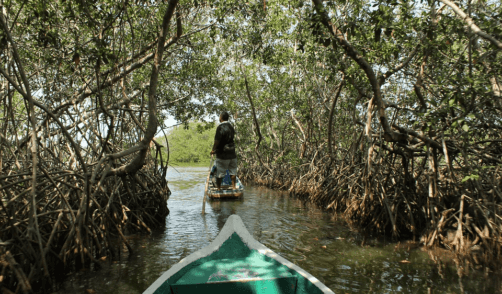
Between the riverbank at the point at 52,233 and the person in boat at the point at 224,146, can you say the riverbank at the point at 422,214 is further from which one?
the riverbank at the point at 52,233

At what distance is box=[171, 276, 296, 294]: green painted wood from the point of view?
7.16 ft

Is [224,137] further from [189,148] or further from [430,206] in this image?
[189,148]

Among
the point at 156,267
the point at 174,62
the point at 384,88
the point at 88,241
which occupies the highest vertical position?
the point at 174,62

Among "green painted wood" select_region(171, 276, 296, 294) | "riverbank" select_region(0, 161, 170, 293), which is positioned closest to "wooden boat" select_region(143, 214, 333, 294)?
"green painted wood" select_region(171, 276, 296, 294)

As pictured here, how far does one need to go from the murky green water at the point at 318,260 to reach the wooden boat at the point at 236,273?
105 cm

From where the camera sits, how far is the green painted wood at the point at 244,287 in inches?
86.0

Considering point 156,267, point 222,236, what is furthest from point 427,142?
point 156,267

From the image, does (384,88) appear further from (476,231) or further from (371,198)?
(476,231)

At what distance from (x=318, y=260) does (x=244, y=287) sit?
2262 millimetres

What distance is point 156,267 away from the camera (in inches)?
156

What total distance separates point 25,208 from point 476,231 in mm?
5366

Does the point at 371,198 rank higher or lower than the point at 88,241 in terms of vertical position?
higher

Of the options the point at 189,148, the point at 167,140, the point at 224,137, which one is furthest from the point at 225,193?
the point at 189,148

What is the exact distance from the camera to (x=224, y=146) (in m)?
7.85
